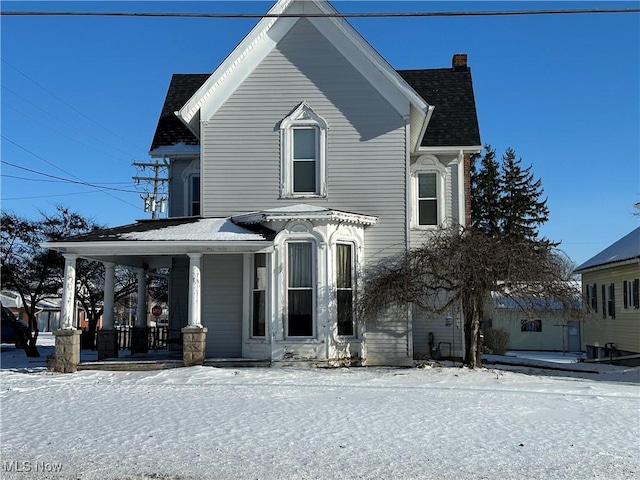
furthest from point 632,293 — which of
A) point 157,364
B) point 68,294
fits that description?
point 68,294

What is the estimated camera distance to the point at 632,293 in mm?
23266

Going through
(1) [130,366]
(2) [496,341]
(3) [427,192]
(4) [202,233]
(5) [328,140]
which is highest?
(5) [328,140]

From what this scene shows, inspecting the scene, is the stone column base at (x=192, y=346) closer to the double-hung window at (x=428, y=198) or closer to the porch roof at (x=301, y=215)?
the porch roof at (x=301, y=215)

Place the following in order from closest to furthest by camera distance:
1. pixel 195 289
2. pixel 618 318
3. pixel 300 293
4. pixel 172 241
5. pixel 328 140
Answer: pixel 172 241 < pixel 195 289 < pixel 300 293 < pixel 328 140 < pixel 618 318

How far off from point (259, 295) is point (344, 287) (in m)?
2.03

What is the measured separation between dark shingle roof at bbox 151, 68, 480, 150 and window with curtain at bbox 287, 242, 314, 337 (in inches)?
220

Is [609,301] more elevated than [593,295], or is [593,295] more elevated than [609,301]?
[593,295]

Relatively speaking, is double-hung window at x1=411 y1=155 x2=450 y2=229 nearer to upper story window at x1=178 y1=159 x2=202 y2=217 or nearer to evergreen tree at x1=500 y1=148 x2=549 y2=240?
upper story window at x1=178 y1=159 x2=202 y2=217

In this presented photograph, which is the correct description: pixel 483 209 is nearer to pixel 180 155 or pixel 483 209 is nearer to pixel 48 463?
pixel 180 155

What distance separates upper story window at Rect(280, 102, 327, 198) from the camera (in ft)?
54.5

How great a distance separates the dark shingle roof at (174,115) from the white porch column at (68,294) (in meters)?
5.60

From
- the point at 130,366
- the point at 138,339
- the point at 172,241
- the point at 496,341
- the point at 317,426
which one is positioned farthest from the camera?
the point at 496,341

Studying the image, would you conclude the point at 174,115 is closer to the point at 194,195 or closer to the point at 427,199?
the point at 194,195

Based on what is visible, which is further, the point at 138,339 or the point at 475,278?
the point at 138,339
